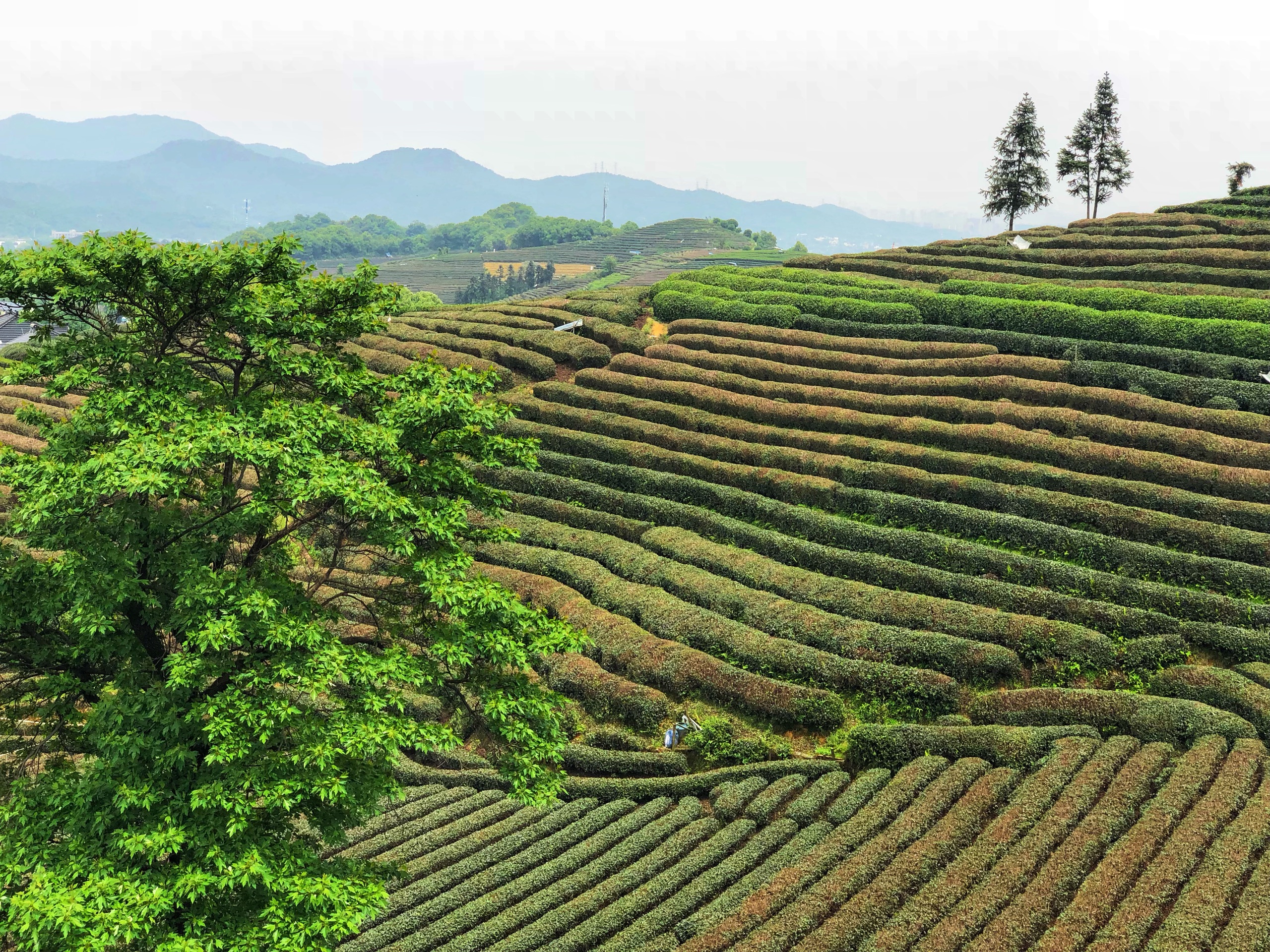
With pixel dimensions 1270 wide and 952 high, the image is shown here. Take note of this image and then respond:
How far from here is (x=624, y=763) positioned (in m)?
21.9

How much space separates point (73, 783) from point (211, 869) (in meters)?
2.30

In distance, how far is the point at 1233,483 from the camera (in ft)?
85.0

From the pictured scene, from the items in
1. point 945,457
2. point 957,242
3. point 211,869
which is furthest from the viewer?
point 957,242

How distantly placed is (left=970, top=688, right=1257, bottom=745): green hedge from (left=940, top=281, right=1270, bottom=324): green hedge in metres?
20.7

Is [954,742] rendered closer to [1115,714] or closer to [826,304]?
[1115,714]

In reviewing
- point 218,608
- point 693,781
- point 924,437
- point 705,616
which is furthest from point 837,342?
point 218,608

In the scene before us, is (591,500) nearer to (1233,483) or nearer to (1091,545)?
(1091,545)

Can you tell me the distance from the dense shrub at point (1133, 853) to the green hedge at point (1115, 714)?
52cm

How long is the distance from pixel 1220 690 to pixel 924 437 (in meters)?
13.6

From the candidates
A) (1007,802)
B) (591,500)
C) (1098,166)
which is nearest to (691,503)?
(591,500)

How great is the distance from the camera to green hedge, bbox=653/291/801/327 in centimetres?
4269

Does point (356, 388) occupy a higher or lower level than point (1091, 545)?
higher

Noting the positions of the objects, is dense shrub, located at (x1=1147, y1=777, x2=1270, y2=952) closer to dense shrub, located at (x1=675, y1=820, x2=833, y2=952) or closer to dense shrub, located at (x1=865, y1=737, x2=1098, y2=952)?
dense shrub, located at (x1=865, y1=737, x2=1098, y2=952)

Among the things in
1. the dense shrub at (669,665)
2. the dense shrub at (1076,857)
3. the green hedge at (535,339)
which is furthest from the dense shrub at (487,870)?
the green hedge at (535,339)
